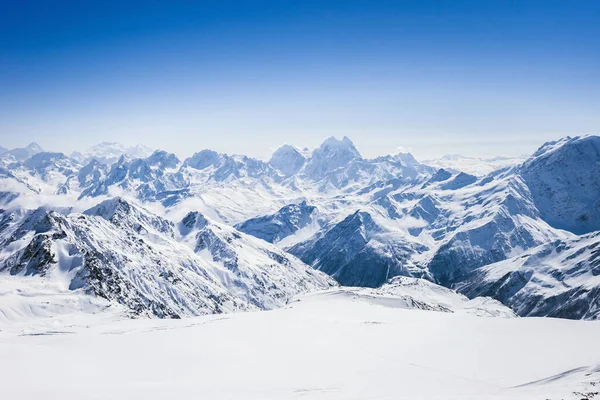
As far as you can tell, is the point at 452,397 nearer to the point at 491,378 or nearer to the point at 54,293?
the point at 491,378

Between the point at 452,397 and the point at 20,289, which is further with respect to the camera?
the point at 20,289

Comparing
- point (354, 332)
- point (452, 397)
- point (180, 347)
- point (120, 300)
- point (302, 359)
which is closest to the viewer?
point (452, 397)

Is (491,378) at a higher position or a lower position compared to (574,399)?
lower

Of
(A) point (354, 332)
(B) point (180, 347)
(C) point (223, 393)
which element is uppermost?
(C) point (223, 393)

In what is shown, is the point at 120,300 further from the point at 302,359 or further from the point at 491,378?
the point at 491,378

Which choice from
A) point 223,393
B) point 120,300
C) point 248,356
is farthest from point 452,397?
point 120,300

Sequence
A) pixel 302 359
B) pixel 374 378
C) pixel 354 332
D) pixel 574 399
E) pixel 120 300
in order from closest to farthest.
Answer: pixel 574 399 < pixel 374 378 < pixel 302 359 < pixel 354 332 < pixel 120 300
